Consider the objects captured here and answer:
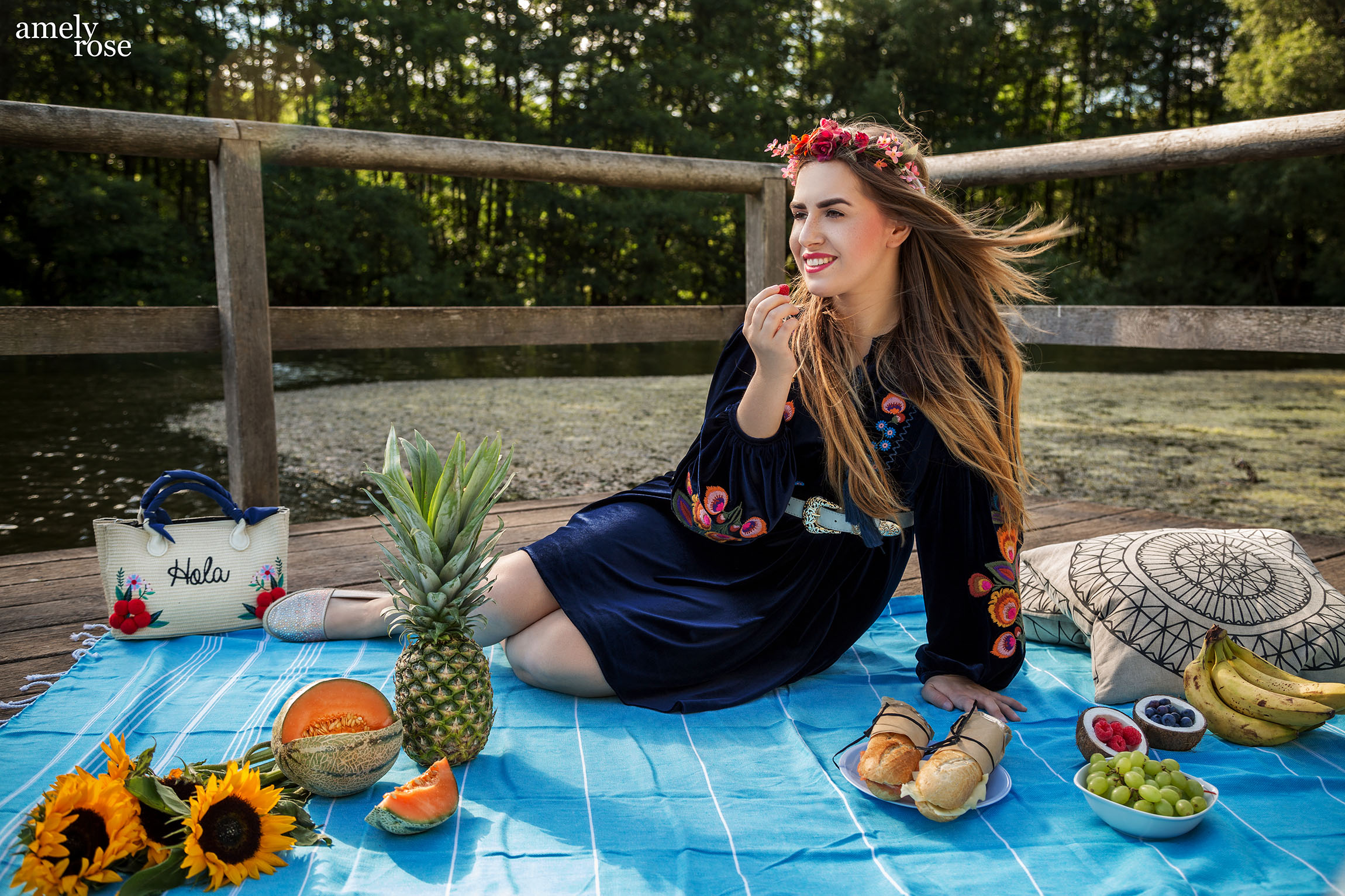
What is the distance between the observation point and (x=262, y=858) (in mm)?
1369

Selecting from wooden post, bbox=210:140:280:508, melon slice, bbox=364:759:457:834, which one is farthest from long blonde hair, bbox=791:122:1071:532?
wooden post, bbox=210:140:280:508

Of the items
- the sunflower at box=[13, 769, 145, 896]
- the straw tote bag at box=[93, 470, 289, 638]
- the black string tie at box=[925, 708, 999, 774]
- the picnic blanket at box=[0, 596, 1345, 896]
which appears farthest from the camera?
the straw tote bag at box=[93, 470, 289, 638]

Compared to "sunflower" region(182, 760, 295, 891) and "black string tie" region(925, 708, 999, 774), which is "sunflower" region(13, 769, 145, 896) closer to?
"sunflower" region(182, 760, 295, 891)

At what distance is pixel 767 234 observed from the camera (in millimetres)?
3770

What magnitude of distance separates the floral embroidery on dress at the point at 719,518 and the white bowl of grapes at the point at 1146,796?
2.75ft

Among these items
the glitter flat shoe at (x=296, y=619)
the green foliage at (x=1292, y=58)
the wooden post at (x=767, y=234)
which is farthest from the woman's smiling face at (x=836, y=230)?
the green foliage at (x=1292, y=58)

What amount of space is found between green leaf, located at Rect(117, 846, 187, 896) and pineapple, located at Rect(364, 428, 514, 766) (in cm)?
43

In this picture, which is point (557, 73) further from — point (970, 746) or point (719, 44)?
point (970, 746)

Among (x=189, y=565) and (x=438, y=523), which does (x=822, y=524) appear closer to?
(x=438, y=523)

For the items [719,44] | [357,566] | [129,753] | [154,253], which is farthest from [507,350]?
[129,753]

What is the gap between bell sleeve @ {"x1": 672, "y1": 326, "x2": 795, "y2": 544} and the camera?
6.93ft

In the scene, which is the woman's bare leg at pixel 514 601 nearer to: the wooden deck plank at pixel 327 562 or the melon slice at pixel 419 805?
the wooden deck plank at pixel 327 562

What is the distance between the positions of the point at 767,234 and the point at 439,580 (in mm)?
2505

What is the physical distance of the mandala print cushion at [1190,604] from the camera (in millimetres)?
2141
